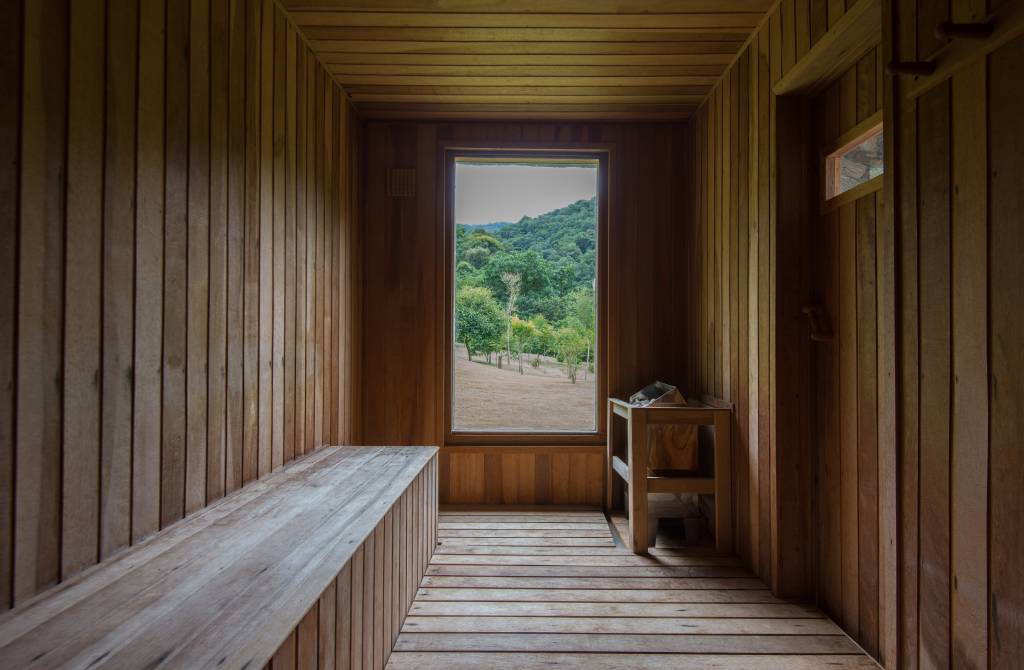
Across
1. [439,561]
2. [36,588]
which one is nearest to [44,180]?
[36,588]

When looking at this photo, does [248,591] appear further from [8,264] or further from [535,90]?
[535,90]

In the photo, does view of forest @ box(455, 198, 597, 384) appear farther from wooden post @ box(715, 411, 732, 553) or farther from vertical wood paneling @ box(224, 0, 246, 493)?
vertical wood paneling @ box(224, 0, 246, 493)

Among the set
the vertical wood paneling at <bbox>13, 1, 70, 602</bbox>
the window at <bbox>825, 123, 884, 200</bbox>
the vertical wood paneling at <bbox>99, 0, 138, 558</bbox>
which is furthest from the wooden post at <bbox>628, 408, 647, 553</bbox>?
the vertical wood paneling at <bbox>13, 1, 70, 602</bbox>

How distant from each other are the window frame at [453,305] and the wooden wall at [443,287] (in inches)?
1.7

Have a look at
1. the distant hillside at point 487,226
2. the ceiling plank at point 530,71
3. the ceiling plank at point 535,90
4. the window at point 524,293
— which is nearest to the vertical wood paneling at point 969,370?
the ceiling plank at point 530,71

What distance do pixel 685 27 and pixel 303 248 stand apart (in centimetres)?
199

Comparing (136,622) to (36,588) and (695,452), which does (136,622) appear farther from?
(695,452)

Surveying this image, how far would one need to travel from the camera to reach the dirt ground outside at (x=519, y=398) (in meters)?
3.18

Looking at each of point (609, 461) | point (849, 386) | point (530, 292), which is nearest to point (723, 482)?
point (609, 461)

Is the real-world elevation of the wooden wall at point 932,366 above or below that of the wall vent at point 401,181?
below

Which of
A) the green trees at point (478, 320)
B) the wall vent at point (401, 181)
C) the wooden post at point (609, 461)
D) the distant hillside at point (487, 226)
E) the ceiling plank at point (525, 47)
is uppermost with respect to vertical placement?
the ceiling plank at point (525, 47)

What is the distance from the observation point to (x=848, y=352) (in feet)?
6.00

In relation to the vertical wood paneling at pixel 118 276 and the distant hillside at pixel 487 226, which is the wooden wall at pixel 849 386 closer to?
the distant hillside at pixel 487 226

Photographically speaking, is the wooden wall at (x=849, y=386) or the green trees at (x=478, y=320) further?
the green trees at (x=478, y=320)
